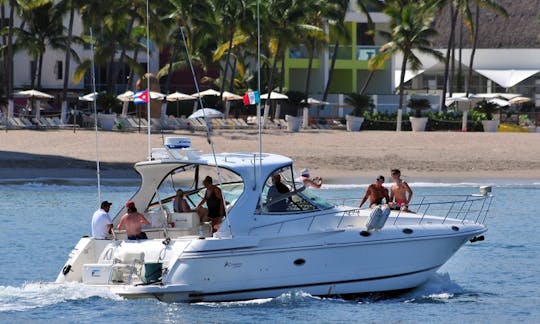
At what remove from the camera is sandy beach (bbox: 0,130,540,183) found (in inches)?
1650

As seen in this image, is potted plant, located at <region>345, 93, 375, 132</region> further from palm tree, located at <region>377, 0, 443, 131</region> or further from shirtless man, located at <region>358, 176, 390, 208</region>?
shirtless man, located at <region>358, 176, 390, 208</region>

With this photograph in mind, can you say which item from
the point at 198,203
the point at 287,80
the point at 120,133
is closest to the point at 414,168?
the point at 120,133

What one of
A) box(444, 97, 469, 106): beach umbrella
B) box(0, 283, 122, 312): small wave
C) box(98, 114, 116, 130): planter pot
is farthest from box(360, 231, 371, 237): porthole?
box(444, 97, 469, 106): beach umbrella

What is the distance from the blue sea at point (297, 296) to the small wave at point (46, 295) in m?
0.02

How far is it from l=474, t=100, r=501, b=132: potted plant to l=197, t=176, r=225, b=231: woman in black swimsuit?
42635 mm

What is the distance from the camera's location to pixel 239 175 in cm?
1875

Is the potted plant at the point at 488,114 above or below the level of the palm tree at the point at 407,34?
below

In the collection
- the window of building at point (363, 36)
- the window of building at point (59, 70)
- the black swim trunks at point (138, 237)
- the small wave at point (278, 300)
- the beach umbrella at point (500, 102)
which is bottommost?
the small wave at point (278, 300)

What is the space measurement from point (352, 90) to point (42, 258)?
5245 cm

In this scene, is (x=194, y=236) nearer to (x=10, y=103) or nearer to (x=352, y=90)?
(x=10, y=103)

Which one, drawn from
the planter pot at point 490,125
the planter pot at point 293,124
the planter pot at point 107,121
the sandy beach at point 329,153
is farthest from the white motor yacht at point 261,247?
the planter pot at point 490,125

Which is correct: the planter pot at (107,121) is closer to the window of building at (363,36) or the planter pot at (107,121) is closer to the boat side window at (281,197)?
the window of building at (363,36)

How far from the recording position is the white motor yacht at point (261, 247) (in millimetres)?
18219

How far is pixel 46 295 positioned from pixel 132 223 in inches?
73.4
